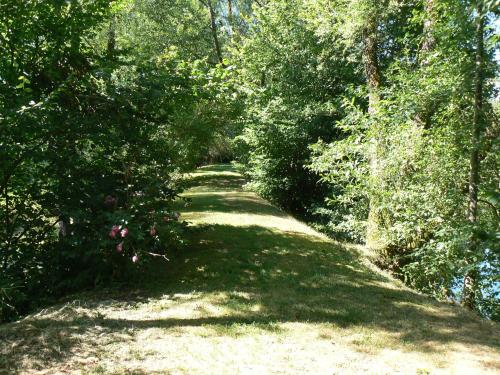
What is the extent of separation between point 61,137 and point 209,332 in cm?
376

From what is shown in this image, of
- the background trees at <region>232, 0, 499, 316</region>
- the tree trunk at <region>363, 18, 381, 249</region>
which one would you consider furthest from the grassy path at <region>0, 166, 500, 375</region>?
the tree trunk at <region>363, 18, 381, 249</region>

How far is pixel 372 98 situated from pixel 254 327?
8.17 metres

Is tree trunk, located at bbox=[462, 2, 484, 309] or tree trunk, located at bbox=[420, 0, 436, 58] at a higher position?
tree trunk, located at bbox=[420, 0, 436, 58]

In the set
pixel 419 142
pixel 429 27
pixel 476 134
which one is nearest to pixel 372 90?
pixel 429 27

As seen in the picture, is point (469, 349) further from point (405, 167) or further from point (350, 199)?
point (350, 199)

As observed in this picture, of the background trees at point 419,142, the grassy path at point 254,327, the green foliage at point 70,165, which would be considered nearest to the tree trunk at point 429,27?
the background trees at point 419,142

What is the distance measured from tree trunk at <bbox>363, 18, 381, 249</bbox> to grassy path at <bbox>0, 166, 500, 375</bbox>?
1632 millimetres

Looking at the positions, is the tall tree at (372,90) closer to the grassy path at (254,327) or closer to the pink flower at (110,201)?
the grassy path at (254,327)

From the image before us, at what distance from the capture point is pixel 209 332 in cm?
505

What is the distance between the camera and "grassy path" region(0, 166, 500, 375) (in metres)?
4.22

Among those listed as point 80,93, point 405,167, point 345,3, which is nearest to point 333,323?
point 405,167

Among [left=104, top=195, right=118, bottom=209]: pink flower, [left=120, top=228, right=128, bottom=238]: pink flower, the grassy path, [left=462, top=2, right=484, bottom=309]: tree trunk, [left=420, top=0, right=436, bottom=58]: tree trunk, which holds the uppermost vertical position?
[left=420, top=0, right=436, bottom=58]: tree trunk

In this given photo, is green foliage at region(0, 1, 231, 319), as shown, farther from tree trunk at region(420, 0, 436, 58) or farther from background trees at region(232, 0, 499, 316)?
tree trunk at region(420, 0, 436, 58)

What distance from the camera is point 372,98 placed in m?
11.2
